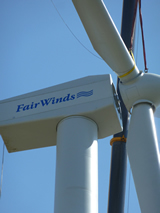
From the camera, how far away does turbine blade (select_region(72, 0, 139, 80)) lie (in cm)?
546

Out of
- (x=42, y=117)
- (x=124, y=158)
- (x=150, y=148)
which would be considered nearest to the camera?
(x=150, y=148)

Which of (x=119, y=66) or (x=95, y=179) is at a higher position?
(x=119, y=66)

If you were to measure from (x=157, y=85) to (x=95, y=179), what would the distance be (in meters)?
1.76

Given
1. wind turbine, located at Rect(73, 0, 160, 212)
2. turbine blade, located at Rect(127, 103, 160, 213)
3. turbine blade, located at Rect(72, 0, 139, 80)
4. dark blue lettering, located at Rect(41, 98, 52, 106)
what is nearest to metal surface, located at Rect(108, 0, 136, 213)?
wind turbine, located at Rect(73, 0, 160, 212)

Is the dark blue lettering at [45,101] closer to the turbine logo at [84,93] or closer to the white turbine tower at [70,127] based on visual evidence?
the white turbine tower at [70,127]

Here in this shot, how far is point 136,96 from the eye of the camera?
6.06m

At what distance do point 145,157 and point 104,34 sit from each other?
5.86ft

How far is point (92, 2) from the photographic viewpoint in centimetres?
540

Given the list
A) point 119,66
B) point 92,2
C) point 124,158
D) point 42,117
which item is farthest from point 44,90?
point 124,158

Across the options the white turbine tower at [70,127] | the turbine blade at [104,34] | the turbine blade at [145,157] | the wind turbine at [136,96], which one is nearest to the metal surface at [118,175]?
the white turbine tower at [70,127]

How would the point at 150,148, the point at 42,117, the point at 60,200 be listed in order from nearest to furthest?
the point at 60,200 → the point at 150,148 → the point at 42,117

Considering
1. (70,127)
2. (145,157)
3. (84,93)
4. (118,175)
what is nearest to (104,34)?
(84,93)

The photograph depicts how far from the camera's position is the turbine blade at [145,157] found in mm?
4898

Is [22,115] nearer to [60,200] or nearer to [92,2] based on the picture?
[60,200]
